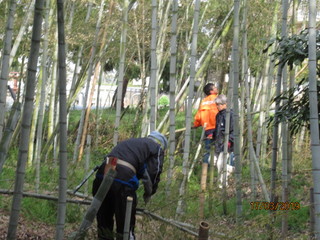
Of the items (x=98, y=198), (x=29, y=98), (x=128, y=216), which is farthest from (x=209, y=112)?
(x=29, y=98)

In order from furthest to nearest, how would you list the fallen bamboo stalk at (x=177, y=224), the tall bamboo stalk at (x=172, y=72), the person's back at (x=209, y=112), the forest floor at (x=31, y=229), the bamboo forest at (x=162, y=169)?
the person's back at (x=209, y=112), the tall bamboo stalk at (x=172, y=72), the forest floor at (x=31, y=229), the fallen bamboo stalk at (x=177, y=224), the bamboo forest at (x=162, y=169)

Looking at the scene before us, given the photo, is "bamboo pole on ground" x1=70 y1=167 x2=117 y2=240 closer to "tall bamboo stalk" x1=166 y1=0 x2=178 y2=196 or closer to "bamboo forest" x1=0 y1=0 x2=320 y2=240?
"bamboo forest" x1=0 y1=0 x2=320 y2=240

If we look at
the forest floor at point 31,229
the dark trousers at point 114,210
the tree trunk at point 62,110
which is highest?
the tree trunk at point 62,110

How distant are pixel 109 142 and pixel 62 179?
7433mm

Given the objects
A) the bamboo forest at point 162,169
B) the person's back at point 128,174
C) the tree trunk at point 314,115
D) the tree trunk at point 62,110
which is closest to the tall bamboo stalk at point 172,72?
the bamboo forest at point 162,169

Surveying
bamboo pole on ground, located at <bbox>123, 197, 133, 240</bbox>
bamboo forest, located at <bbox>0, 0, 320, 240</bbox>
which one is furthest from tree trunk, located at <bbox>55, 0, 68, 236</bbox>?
→ bamboo pole on ground, located at <bbox>123, 197, 133, 240</bbox>

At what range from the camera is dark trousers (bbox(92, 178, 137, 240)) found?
4297mm

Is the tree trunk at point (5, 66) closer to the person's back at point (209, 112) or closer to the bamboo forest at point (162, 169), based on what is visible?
the bamboo forest at point (162, 169)

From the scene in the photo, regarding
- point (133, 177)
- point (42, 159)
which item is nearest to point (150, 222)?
point (133, 177)

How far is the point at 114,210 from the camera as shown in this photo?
14.7ft

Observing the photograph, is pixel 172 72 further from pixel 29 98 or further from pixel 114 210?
pixel 29 98

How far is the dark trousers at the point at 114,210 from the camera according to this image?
4.30 meters
